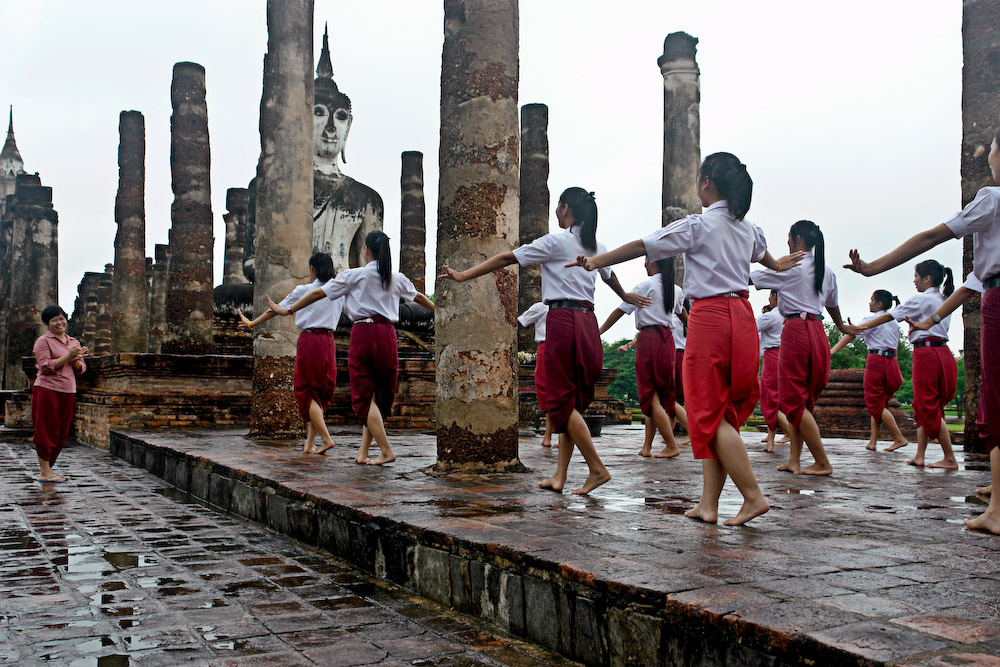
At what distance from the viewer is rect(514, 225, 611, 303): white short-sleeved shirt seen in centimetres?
523

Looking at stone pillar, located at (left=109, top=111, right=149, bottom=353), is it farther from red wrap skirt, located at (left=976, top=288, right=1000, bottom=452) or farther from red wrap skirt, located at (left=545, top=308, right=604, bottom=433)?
red wrap skirt, located at (left=976, top=288, right=1000, bottom=452)

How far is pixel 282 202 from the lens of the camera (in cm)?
1033

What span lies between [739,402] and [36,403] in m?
6.71

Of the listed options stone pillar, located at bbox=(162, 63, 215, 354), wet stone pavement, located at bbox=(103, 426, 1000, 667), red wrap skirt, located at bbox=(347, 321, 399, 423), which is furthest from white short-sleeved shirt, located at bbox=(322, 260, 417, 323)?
stone pillar, located at bbox=(162, 63, 215, 354)

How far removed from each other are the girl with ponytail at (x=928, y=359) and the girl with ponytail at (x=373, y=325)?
366cm

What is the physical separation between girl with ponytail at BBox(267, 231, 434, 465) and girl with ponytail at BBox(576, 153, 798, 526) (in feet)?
11.0

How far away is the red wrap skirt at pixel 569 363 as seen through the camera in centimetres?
516

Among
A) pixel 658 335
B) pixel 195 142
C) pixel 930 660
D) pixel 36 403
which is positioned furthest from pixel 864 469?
pixel 195 142

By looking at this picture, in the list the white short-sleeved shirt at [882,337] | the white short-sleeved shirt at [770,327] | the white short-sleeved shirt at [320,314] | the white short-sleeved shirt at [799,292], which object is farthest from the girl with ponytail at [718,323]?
the white short-sleeved shirt at [770,327]

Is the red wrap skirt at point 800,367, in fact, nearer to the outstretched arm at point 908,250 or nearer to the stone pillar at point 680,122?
the outstretched arm at point 908,250

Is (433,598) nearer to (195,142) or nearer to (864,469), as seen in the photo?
(864,469)

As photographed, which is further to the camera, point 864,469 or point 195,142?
point 195,142

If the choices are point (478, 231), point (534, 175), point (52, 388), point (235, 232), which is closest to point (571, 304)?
point (478, 231)

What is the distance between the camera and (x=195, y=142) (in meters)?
16.1
